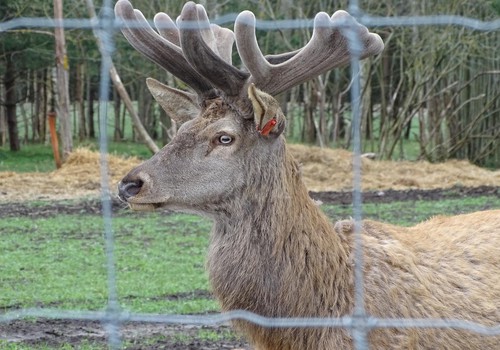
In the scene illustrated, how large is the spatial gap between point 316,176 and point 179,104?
12.5 m

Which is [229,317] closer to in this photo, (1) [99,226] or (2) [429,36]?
(1) [99,226]

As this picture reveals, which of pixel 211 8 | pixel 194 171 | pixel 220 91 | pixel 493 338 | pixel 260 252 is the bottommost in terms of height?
pixel 493 338

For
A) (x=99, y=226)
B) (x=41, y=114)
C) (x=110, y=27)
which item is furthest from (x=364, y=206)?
(x=41, y=114)

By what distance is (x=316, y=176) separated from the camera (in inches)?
646

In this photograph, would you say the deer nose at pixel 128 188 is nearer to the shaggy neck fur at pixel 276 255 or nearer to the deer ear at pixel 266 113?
the shaggy neck fur at pixel 276 255

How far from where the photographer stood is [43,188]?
1492 cm

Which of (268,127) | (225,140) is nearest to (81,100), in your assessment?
(225,140)

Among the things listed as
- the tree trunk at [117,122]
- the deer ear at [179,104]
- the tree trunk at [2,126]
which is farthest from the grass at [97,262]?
the tree trunk at [117,122]

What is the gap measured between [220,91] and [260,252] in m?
0.69

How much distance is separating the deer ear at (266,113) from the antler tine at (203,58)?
18 centimetres

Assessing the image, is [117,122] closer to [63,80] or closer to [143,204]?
[63,80]

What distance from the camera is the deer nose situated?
356 centimetres

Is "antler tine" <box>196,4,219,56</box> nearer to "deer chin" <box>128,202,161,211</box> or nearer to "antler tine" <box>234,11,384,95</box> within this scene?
"antler tine" <box>234,11,384,95</box>

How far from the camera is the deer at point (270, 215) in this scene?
357cm
